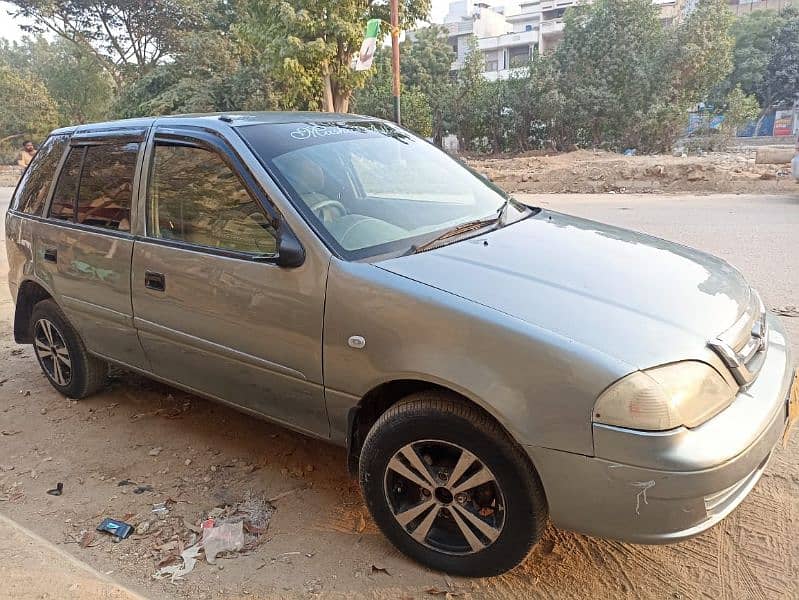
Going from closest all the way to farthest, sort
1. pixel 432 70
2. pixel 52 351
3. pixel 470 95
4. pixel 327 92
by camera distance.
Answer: pixel 52 351 < pixel 327 92 < pixel 470 95 < pixel 432 70

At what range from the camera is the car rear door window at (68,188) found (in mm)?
3846

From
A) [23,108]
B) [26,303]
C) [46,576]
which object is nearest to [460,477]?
[46,576]

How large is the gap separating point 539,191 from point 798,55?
32510 millimetres

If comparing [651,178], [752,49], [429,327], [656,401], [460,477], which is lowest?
[651,178]

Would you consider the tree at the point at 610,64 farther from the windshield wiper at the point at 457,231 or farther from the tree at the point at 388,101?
the windshield wiper at the point at 457,231

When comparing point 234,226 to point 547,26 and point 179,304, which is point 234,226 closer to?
point 179,304

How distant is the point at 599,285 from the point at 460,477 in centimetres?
89

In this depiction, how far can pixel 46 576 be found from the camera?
97.1 inches

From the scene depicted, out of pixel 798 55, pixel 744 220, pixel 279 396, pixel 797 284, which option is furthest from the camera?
pixel 798 55

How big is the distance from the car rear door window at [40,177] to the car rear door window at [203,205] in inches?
46.0

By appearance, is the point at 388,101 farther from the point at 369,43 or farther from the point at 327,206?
Result: the point at 327,206

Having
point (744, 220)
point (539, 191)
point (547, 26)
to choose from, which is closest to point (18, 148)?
point (539, 191)

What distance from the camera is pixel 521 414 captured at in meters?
2.10

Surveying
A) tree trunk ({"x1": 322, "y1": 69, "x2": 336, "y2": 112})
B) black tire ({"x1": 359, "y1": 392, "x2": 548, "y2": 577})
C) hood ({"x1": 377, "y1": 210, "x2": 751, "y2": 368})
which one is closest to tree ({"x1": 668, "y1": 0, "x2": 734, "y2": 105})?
tree trunk ({"x1": 322, "y1": 69, "x2": 336, "y2": 112})
